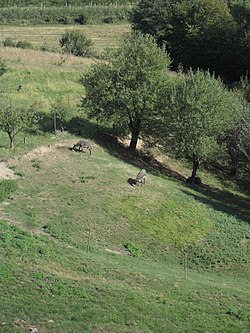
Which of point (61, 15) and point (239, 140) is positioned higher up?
point (61, 15)

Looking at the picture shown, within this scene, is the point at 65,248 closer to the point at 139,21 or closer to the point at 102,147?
the point at 102,147

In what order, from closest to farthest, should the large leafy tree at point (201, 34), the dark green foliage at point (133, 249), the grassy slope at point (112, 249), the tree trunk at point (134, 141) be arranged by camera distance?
the grassy slope at point (112, 249) < the dark green foliage at point (133, 249) < the tree trunk at point (134, 141) < the large leafy tree at point (201, 34)

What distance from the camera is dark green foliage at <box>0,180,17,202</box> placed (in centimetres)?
2975

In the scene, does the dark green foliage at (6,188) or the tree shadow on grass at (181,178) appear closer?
the dark green foliage at (6,188)

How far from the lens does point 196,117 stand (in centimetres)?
4200

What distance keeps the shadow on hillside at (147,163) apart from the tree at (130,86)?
6.62ft

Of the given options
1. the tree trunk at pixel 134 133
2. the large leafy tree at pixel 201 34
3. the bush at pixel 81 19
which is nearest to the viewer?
the tree trunk at pixel 134 133

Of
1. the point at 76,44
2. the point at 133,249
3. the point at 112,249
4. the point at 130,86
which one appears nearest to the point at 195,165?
the point at 130,86

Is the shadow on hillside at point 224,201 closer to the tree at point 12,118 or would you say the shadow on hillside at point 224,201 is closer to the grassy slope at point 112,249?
the grassy slope at point 112,249

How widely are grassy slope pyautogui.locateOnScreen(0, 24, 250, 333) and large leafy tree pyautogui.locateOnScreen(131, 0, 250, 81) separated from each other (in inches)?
1232

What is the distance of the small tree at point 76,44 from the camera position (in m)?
72.2

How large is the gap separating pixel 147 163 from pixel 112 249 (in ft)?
59.1

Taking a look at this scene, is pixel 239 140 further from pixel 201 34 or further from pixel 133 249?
pixel 201 34

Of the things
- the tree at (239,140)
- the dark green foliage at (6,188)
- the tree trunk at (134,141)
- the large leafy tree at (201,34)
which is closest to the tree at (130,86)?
the tree trunk at (134,141)
